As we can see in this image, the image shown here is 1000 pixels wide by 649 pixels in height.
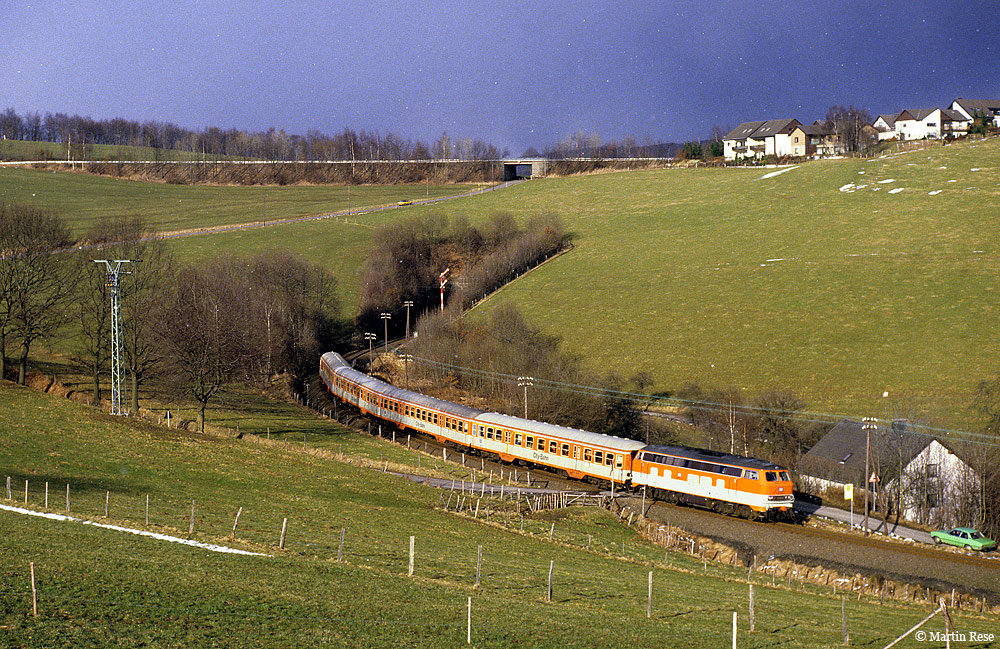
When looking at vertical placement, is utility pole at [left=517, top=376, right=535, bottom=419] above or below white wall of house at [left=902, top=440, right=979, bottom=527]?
above

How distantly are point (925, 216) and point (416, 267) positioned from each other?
65.4m

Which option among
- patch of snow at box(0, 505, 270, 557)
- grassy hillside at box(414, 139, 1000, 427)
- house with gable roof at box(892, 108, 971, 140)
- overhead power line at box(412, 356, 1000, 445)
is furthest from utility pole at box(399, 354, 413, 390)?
house with gable roof at box(892, 108, 971, 140)

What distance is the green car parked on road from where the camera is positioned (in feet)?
133

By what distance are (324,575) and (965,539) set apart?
3354cm

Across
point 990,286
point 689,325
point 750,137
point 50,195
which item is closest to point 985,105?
point 750,137

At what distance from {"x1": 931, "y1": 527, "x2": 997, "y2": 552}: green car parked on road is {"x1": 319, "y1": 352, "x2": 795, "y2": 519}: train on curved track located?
24.3 feet

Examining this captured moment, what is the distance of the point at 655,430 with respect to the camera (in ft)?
203

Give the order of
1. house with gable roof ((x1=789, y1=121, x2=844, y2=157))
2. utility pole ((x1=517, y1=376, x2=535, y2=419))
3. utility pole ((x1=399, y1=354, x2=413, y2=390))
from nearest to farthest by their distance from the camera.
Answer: utility pole ((x1=517, y1=376, x2=535, y2=419))
utility pole ((x1=399, y1=354, x2=413, y2=390))
house with gable roof ((x1=789, y1=121, x2=844, y2=157))

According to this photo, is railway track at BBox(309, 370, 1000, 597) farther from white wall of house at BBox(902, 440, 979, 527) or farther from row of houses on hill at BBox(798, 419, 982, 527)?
white wall of house at BBox(902, 440, 979, 527)

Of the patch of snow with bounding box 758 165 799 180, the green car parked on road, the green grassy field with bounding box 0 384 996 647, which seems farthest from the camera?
the patch of snow with bounding box 758 165 799 180

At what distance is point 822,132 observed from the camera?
626ft

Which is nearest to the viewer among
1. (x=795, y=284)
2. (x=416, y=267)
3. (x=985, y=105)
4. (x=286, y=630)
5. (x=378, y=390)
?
(x=286, y=630)

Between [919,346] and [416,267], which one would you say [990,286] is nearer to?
[919,346]

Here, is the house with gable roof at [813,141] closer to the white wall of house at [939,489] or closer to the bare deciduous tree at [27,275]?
the white wall of house at [939,489]
